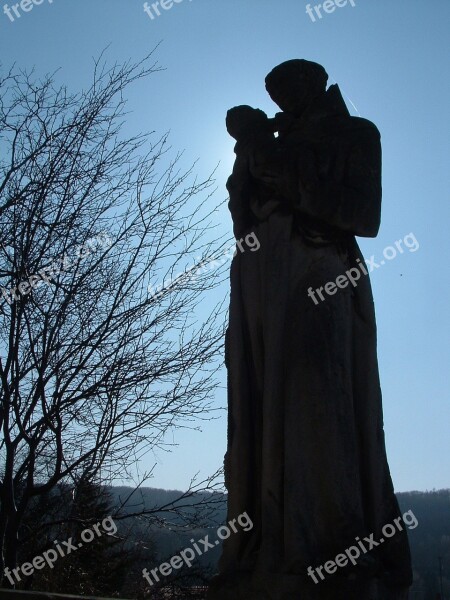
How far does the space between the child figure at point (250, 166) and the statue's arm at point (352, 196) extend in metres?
0.29

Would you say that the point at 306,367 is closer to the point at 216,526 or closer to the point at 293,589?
the point at 293,589

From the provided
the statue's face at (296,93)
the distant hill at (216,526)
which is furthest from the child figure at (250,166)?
the distant hill at (216,526)

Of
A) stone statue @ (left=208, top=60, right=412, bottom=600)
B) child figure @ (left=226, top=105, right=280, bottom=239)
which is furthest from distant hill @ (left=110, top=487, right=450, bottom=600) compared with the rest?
child figure @ (left=226, top=105, right=280, bottom=239)

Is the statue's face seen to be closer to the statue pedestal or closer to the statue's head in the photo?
the statue's head

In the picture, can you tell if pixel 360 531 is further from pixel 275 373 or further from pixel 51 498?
pixel 51 498

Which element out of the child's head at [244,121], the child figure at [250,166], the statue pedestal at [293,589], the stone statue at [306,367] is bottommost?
the statue pedestal at [293,589]

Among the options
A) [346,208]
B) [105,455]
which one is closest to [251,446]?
[346,208]

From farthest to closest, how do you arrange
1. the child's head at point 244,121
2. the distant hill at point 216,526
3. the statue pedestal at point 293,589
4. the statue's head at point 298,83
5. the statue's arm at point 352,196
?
1. the distant hill at point 216,526
2. the statue's head at point 298,83
3. the child's head at point 244,121
4. the statue's arm at point 352,196
5. the statue pedestal at point 293,589

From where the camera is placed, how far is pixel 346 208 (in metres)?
3.96

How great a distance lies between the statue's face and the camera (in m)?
4.57

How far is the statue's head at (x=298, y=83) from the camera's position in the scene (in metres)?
4.57

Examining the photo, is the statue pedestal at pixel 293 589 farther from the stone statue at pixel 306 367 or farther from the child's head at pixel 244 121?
the child's head at pixel 244 121

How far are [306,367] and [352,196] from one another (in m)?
1.03

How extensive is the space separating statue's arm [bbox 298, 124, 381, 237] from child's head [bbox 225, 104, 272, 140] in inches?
23.9
